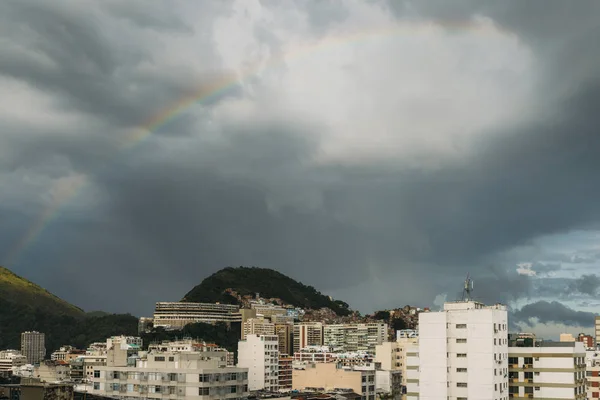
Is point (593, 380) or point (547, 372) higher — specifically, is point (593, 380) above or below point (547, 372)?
below

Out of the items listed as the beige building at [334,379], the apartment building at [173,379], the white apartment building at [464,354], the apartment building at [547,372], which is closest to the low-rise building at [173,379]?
the apartment building at [173,379]

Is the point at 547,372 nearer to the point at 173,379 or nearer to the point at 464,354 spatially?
the point at 464,354

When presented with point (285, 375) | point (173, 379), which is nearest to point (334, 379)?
point (285, 375)

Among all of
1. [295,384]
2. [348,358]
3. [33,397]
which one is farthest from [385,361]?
[33,397]

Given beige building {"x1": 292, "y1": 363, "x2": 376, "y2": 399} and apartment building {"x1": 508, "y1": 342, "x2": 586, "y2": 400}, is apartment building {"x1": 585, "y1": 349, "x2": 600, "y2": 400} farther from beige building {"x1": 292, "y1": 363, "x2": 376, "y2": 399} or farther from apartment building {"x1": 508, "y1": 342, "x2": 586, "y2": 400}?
beige building {"x1": 292, "y1": 363, "x2": 376, "y2": 399}

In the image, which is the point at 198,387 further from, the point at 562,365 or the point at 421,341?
the point at 562,365

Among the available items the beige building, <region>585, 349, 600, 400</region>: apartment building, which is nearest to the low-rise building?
the beige building
